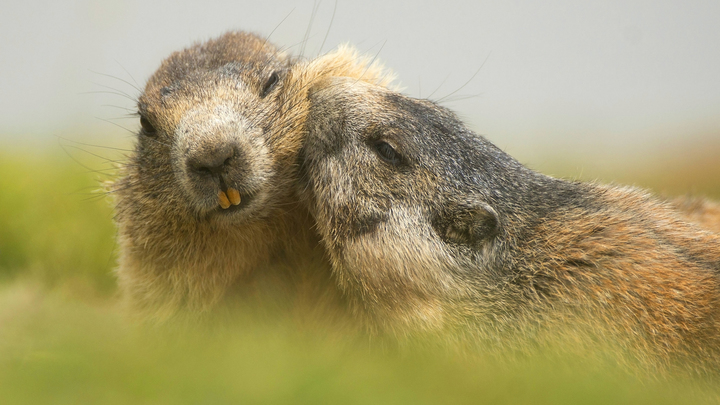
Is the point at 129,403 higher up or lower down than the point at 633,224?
lower down

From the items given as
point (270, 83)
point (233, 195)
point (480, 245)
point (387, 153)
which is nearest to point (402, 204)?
point (387, 153)

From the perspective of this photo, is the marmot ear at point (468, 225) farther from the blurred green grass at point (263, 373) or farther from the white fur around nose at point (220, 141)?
the white fur around nose at point (220, 141)

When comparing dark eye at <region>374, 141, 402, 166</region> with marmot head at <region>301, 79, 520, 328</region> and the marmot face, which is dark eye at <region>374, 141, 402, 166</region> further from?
the marmot face

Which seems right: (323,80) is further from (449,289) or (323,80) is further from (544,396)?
(544,396)

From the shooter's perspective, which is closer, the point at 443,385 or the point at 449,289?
the point at 443,385

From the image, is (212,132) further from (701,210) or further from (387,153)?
(701,210)

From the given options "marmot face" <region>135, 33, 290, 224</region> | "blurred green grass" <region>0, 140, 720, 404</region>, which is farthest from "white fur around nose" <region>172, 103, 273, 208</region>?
"blurred green grass" <region>0, 140, 720, 404</region>

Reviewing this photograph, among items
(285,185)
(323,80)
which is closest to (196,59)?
(323,80)
